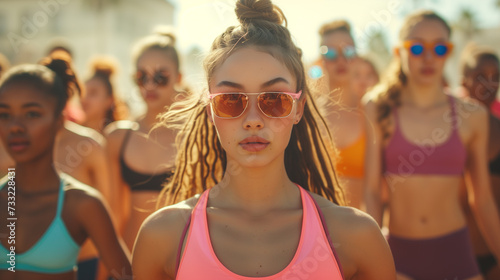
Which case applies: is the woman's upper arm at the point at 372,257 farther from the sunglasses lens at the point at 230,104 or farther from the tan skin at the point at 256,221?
the sunglasses lens at the point at 230,104

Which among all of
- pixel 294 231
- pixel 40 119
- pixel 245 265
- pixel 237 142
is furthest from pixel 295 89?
pixel 40 119

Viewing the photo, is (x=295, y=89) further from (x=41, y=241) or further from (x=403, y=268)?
(x=403, y=268)

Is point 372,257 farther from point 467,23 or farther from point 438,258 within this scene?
point 467,23

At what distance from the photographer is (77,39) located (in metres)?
44.4

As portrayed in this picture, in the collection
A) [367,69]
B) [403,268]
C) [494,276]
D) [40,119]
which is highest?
[367,69]

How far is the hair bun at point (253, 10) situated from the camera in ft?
8.32

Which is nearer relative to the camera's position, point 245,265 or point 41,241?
point 245,265

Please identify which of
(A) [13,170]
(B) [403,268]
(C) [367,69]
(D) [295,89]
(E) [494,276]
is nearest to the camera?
(D) [295,89]

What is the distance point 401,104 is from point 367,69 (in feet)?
11.3

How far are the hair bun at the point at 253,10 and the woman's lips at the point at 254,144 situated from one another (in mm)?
648

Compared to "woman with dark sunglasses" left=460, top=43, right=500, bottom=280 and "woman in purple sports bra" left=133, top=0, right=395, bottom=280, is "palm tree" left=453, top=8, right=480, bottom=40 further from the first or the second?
"woman in purple sports bra" left=133, top=0, right=395, bottom=280

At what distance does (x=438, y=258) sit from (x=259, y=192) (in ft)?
6.68

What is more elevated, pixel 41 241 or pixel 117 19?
pixel 117 19

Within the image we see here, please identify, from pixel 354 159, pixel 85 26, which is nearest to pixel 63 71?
pixel 354 159
